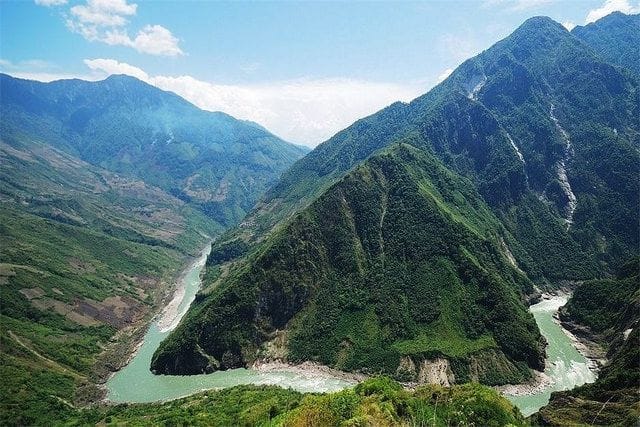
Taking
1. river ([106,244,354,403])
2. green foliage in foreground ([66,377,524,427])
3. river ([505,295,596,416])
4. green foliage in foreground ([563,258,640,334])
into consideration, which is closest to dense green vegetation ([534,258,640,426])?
green foliage in foreground ([563,258,640,334])

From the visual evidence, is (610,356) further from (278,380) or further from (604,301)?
(278,380)

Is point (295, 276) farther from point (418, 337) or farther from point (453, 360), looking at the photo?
point (453, 360)

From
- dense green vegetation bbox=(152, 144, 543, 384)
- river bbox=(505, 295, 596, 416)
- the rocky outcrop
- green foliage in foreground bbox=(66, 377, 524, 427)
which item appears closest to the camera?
green foliage in foreground bbox=(66, 377, 524, 427)

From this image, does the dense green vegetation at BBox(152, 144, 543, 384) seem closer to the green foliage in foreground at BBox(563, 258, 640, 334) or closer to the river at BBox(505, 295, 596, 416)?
the river at BBox(505, 295, 596, 416)

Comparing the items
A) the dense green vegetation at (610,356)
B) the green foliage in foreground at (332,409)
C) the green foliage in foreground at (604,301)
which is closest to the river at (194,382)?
the green foliage in foreground at (332,409)

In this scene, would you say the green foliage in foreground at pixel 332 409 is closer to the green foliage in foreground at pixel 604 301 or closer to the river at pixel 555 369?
the river at pixel 555 369

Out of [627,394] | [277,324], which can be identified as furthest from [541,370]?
[277,324]

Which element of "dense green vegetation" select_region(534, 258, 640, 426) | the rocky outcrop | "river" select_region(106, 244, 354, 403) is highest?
"dense green vegetation" select_region(534, 258, 640, 426)

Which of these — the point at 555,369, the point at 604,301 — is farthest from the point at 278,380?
the point at 604,301
